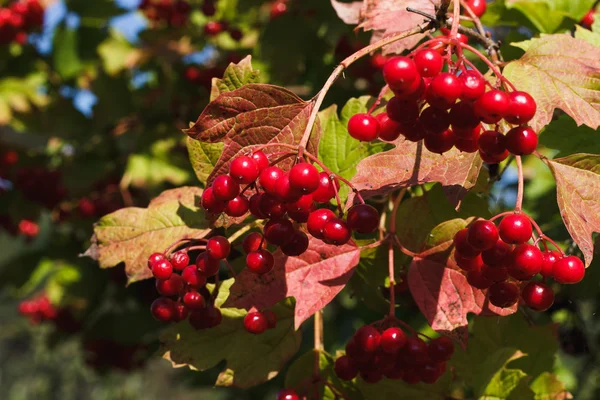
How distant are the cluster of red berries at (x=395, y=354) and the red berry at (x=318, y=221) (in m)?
0.24

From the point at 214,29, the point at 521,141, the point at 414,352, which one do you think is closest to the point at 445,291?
the point at 414,352

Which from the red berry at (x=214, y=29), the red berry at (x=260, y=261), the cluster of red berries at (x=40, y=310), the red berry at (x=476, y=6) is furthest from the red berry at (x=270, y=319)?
the cluster of red berries at (x=40, y=310)

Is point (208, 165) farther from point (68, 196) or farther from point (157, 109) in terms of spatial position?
point (68, 196)

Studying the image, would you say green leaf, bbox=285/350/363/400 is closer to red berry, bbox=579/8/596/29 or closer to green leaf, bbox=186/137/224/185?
green leaf, bbox=186/137/224/185

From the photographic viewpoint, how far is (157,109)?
2703mm

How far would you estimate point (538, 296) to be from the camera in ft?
3.06

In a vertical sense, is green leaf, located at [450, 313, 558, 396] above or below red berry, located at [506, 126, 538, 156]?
below

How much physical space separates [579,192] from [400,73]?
0.41 metres

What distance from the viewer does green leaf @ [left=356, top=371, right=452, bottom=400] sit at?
122 centimetres

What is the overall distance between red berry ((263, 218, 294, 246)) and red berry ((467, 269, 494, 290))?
30 centimetres

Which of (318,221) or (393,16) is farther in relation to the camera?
(393,16)

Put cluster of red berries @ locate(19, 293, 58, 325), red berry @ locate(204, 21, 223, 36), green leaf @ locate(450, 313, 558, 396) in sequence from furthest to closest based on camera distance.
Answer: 1. cluster of red berries @ locate(19, 293, 58, 325)
2. red berry @ locate(204, 21, 223, 36)
3. green leaf @ locate(450, 313, 558, 396)

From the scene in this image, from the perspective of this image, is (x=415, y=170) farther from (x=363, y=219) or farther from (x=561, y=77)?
(x=561, y=77)

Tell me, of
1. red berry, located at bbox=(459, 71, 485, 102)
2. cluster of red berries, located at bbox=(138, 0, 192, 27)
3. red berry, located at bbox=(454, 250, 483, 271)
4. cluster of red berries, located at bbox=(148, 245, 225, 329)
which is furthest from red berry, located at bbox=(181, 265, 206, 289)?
cluster of red berries, located at bbox=(138, 0, 192, 27)
